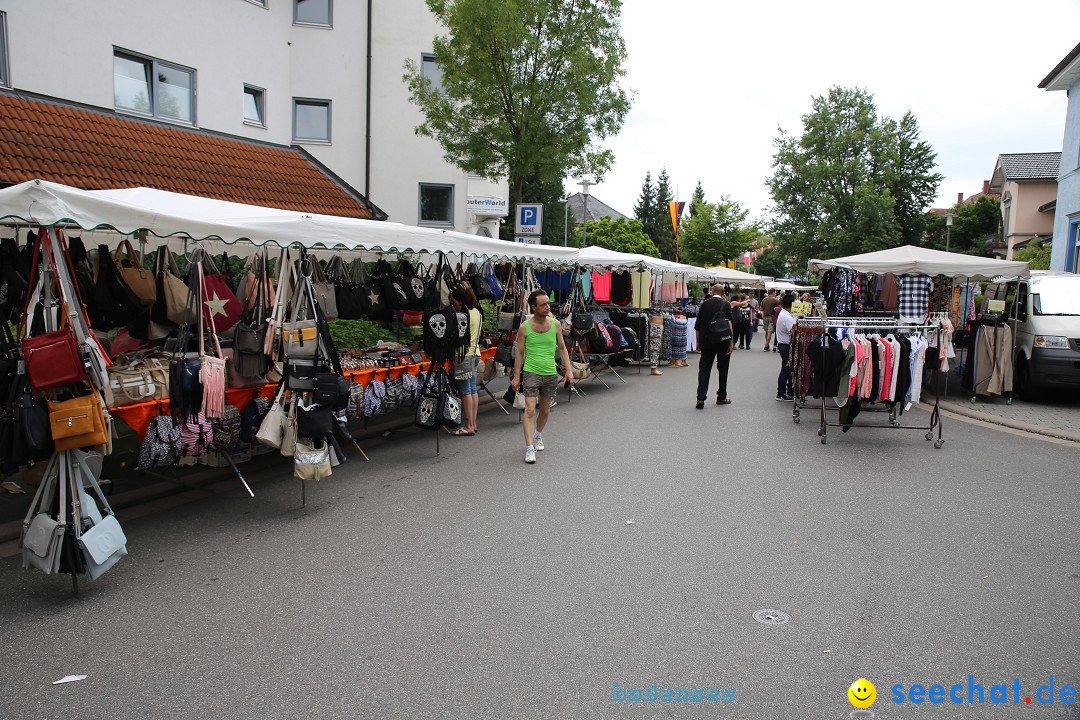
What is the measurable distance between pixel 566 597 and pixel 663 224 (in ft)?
276

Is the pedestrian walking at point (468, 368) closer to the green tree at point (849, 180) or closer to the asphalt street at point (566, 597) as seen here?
the asphalt street at point (566, 597)

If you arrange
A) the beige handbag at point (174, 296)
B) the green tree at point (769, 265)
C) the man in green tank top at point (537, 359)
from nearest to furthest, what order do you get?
the beige handbag at point (174, 296) < the man in green tank top at point (537, 359) < the green tree at point (769, 265)

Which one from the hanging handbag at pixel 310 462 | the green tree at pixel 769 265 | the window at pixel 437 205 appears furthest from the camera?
the green tree at pixel 769 265

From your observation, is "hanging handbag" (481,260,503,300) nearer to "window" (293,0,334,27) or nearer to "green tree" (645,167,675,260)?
"window" (293,0,334,27)

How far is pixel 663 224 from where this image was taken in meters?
85.6

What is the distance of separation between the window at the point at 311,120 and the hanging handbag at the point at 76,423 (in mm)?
18154

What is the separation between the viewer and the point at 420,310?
31.8 ft

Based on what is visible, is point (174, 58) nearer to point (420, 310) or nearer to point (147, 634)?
point (420, 310)

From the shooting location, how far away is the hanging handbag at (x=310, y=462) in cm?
603

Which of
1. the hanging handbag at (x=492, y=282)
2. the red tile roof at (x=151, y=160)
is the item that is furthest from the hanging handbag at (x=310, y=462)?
the red tile roof at (x=151, y=160)

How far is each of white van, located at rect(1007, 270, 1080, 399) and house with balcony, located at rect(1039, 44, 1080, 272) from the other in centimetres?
1027

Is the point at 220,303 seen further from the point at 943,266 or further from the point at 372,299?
the point at 943,266

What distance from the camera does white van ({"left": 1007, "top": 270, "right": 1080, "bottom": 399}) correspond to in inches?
454

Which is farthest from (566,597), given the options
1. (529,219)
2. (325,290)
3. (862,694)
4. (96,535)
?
(529,219)
